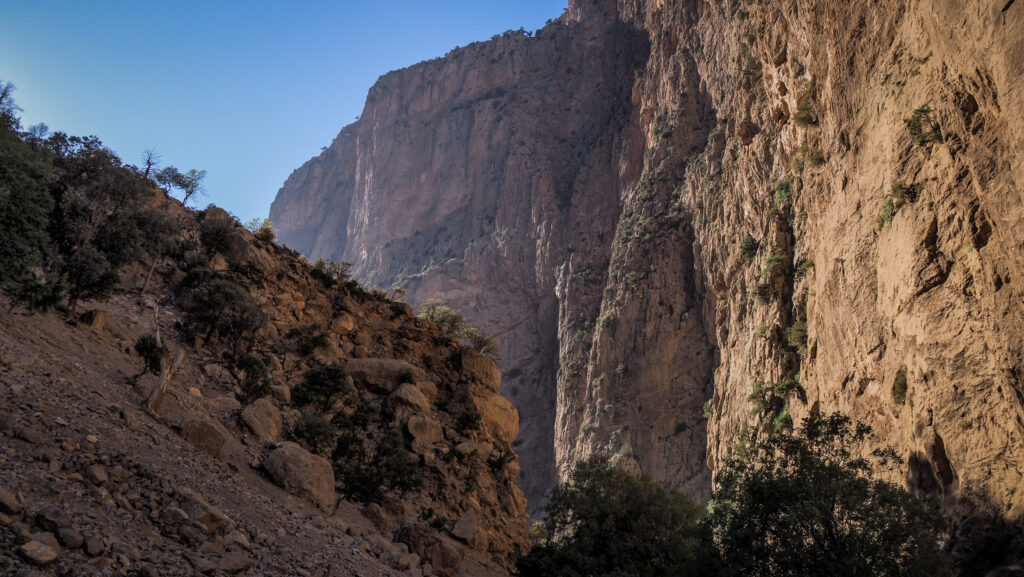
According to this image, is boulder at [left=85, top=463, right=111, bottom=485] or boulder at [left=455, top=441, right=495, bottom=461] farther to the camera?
boulder at [left=455, top=441, right=495, bottom=461]

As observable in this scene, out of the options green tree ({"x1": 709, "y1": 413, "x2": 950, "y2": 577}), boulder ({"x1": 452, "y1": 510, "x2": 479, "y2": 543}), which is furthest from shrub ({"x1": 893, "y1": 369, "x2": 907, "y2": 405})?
boulder ({"x1": 452, "y1": 510, "x2": 479, "y2": 543})

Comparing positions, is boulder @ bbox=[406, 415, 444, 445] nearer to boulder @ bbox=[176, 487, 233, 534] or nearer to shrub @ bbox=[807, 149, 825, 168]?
boulder @ bbox=[176, 487, 233, 534]

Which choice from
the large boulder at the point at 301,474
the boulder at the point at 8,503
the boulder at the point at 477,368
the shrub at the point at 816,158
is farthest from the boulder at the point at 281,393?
the shrub at the point at 816,158

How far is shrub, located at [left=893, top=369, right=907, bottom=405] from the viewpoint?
20.5 m

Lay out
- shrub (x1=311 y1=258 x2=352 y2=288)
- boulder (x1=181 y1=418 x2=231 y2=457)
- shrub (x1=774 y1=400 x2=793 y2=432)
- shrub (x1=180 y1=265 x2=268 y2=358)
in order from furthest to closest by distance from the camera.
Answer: shrub (x1=774 y1=400 x2=793 y2=432)
shrub (x1=311 y1=258 x2=352 y2=288)
shrub (x1=180 y1=265 x2=268 y2=358)
boulder (x1=181 y1=418 x2=231 y2=457)

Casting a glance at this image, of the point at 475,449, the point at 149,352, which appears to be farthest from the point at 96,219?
the point at 475,449

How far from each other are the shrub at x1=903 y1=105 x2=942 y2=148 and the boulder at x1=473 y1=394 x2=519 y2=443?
1894 centimetres

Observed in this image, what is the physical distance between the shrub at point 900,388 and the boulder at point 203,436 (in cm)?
2102

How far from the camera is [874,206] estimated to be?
76.7ft

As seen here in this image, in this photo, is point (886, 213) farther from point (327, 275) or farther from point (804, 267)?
point (327, 275)

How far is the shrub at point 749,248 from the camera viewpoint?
41466 mm

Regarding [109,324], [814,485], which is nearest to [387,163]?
[109,324]

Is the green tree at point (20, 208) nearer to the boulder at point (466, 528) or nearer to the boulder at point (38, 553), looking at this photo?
the boulder at point (38, 553)

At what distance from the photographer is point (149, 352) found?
18203 millimetres
